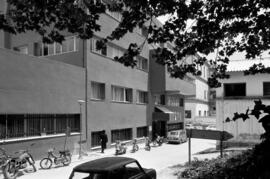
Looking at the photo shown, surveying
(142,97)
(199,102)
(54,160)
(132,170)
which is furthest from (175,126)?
(132,170)

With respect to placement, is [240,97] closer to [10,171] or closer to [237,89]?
[237,89]

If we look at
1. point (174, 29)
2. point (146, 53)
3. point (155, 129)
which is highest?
point (146, 53)

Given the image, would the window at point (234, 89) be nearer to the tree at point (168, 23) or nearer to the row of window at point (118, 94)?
the row of window at point (118, 94)

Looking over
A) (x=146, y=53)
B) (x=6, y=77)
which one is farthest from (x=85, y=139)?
(x=146, y=53)

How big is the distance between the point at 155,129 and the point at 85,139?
14820 mm

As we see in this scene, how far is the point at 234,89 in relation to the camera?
77.2 ft

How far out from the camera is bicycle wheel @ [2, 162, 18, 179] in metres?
12.9

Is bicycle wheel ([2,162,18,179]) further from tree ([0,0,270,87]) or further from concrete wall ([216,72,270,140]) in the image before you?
concrete wall ([216,72,270,140])

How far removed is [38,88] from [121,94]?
1141 cm

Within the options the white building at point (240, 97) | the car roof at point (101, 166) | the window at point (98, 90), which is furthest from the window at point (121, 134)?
the car roof at point (101, 166)

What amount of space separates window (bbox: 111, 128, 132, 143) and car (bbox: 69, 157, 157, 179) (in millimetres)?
18698

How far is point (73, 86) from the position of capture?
21.5 metres

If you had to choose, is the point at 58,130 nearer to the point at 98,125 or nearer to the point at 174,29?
the point at 98,125

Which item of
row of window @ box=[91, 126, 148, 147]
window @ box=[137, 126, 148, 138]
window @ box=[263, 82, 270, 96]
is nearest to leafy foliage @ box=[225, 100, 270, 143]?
row of window @ box=[91, 126, 148, 147]
